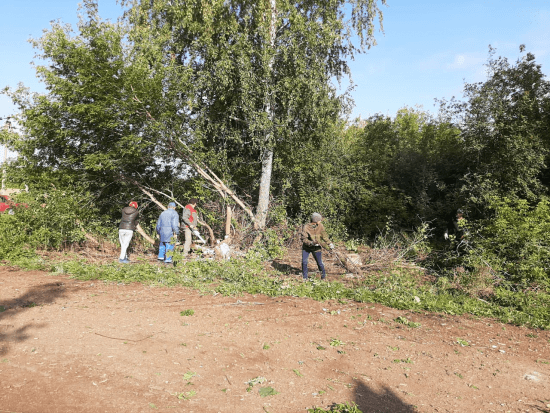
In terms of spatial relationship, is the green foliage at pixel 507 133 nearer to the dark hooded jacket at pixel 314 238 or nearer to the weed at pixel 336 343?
the dark hooded jacket at pixel 314 238

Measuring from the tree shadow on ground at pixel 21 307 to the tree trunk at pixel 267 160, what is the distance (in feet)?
22.0

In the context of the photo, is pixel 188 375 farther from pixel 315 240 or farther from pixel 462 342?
pixel 315 240

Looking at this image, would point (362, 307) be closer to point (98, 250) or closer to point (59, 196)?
point (98, 250)

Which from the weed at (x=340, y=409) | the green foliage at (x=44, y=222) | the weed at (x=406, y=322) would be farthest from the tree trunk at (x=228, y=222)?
the weed at (x=340, y=409)

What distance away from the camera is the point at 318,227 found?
9164 mm

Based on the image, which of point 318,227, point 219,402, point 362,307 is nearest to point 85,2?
point 318,227

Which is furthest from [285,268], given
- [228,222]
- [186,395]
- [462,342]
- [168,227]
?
[186,395]

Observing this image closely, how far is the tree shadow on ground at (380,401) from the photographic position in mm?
3926

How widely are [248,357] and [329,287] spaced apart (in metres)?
3.46

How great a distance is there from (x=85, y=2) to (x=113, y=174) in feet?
16.8

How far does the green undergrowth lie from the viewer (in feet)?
23.6

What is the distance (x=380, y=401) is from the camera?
160 inches

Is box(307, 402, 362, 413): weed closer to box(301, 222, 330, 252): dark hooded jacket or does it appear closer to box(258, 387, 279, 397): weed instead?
box(258, 387, 279, 397): weed

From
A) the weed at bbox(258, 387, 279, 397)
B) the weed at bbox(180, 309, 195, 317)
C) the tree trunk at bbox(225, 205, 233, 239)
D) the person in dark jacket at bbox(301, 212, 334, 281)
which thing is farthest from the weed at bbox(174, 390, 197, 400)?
the tree trunk at bbox(225, 205, 233, 239)
